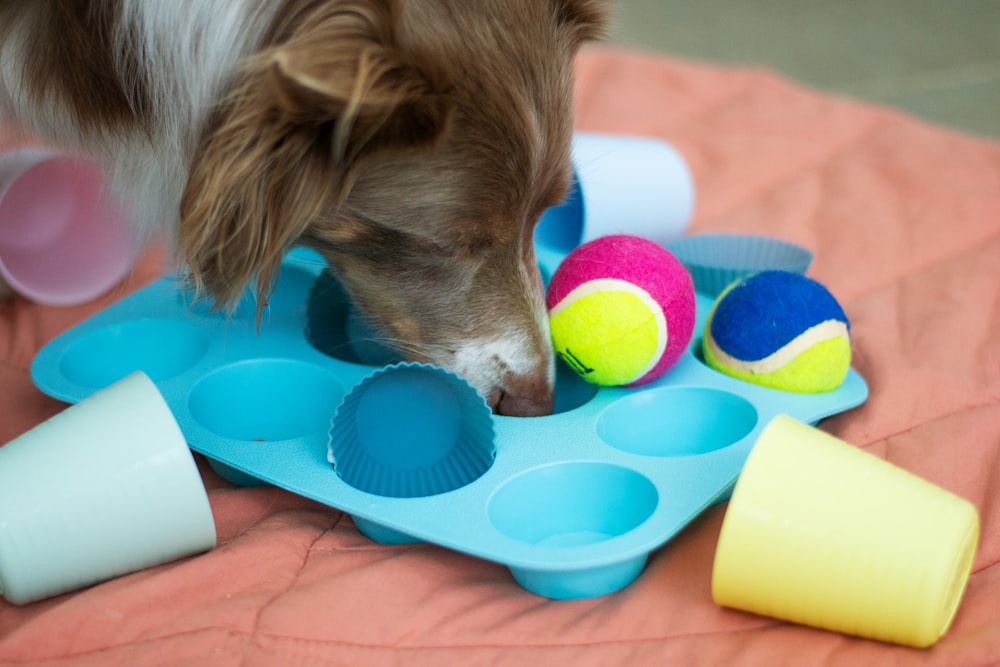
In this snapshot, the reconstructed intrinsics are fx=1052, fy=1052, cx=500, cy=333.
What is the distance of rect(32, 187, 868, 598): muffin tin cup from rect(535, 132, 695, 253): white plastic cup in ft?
1.60

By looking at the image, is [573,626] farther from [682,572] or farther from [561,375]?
[561,375]

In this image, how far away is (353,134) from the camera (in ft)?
5.81

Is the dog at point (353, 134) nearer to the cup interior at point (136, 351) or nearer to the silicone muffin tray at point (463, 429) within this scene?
the silicone muffin tray at point (463, 429)

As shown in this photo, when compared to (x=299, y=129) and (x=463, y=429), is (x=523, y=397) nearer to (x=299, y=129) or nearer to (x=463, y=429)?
(x=463, y=429)

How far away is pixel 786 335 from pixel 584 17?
2.57 ft

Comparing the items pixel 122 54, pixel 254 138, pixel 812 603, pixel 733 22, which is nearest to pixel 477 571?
pixel 812 603

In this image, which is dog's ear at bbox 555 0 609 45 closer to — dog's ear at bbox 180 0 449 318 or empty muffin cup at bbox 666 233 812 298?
dog's ear at bbox 180 0 449 318

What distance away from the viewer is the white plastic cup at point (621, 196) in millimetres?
2766

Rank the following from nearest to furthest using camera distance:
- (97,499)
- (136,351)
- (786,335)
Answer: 1. (97,499)
2. (786,335)
3. (136,351)

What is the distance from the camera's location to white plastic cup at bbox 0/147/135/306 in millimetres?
2713

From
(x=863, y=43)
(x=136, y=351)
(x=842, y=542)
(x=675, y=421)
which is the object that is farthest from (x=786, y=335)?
(x=863, y=43)

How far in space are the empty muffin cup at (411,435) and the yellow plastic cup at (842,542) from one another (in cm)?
53

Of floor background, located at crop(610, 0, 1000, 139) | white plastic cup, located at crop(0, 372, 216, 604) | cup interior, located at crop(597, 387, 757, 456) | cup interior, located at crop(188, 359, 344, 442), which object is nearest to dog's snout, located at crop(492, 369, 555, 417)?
cup interior, located at crop(597, 387, 757, 456)

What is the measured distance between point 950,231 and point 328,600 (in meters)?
2.18
